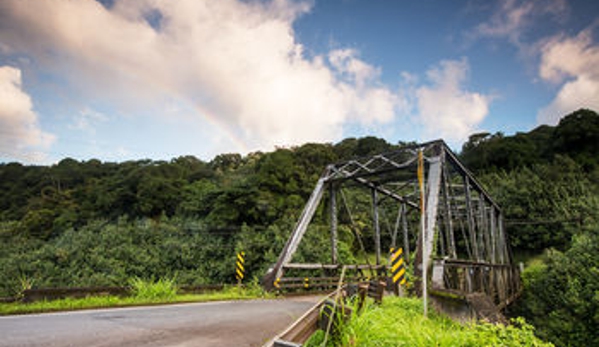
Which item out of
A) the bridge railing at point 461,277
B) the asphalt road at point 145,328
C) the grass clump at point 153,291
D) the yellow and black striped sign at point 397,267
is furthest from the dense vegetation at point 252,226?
the asphalt road at point 145,328

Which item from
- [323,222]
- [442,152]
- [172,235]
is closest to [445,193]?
[442,152]

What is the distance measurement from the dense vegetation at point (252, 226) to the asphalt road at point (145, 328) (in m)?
9.22

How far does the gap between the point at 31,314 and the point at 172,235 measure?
17.1 m

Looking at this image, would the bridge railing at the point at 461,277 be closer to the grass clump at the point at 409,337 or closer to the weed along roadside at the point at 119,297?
the grass clump at the point at 409,337

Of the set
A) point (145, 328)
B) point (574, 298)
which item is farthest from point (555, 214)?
point (145, 328)

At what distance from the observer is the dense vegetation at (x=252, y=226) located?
13366 mm

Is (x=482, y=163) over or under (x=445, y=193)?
over

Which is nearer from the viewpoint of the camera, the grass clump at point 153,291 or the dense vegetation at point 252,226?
the grass clump at point 153,291

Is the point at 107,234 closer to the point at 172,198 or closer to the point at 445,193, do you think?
the point at 172,198

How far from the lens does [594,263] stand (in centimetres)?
1041

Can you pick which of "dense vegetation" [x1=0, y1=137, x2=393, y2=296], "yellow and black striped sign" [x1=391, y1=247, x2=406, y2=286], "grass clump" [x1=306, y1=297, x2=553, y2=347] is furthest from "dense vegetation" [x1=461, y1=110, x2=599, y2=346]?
"dense vegetation" [x1=0, y1=137, x2=393, y2=296]

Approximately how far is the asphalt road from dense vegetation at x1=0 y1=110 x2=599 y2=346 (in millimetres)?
9219

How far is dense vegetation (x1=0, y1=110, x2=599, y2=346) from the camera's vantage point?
13.4 meters

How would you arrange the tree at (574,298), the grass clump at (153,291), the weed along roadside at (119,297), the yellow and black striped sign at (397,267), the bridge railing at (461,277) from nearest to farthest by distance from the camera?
the bridge railing at (461,277)
the weed along roadside at (119,297)
the yellow and black striped sign at (397,267)
the grass clump at (153,291)
the tree at (574,298)
